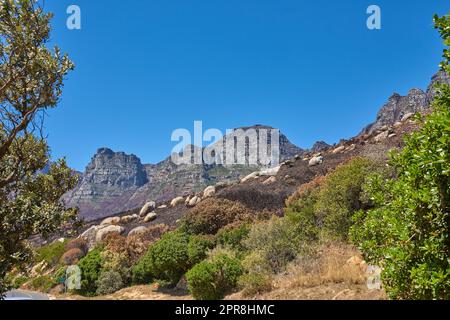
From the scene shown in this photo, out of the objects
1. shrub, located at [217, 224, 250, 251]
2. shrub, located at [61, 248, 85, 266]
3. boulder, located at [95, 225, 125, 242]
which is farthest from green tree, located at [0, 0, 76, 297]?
boulder, located at [95, 225, 125, 242]

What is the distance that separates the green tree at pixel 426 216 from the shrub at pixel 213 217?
1901 cm

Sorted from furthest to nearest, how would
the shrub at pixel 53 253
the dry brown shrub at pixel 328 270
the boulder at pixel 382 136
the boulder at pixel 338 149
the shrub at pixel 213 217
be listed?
the boulder at pixel 338 149
the boulder at pixel 382 136
the shrub at pixel 53 253
the shrub at pixel 213 217
the dry brown shrub at pixel 328 270

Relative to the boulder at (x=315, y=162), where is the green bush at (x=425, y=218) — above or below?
below

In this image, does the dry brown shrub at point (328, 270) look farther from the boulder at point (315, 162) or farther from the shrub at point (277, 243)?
the boulder at point (315, 162)

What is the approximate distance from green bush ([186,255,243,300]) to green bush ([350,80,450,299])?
10.6 metres

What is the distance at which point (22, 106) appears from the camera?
28.3 ft

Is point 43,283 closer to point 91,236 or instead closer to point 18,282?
point 91,236

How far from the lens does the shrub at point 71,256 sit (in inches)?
1391

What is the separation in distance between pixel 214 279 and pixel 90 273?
12711 millimetres

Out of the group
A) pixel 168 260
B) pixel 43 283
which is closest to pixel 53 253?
pixel 43 283

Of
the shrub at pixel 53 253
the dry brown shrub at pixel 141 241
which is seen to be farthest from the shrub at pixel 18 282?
the dry brown shrub at pixel 141 241
